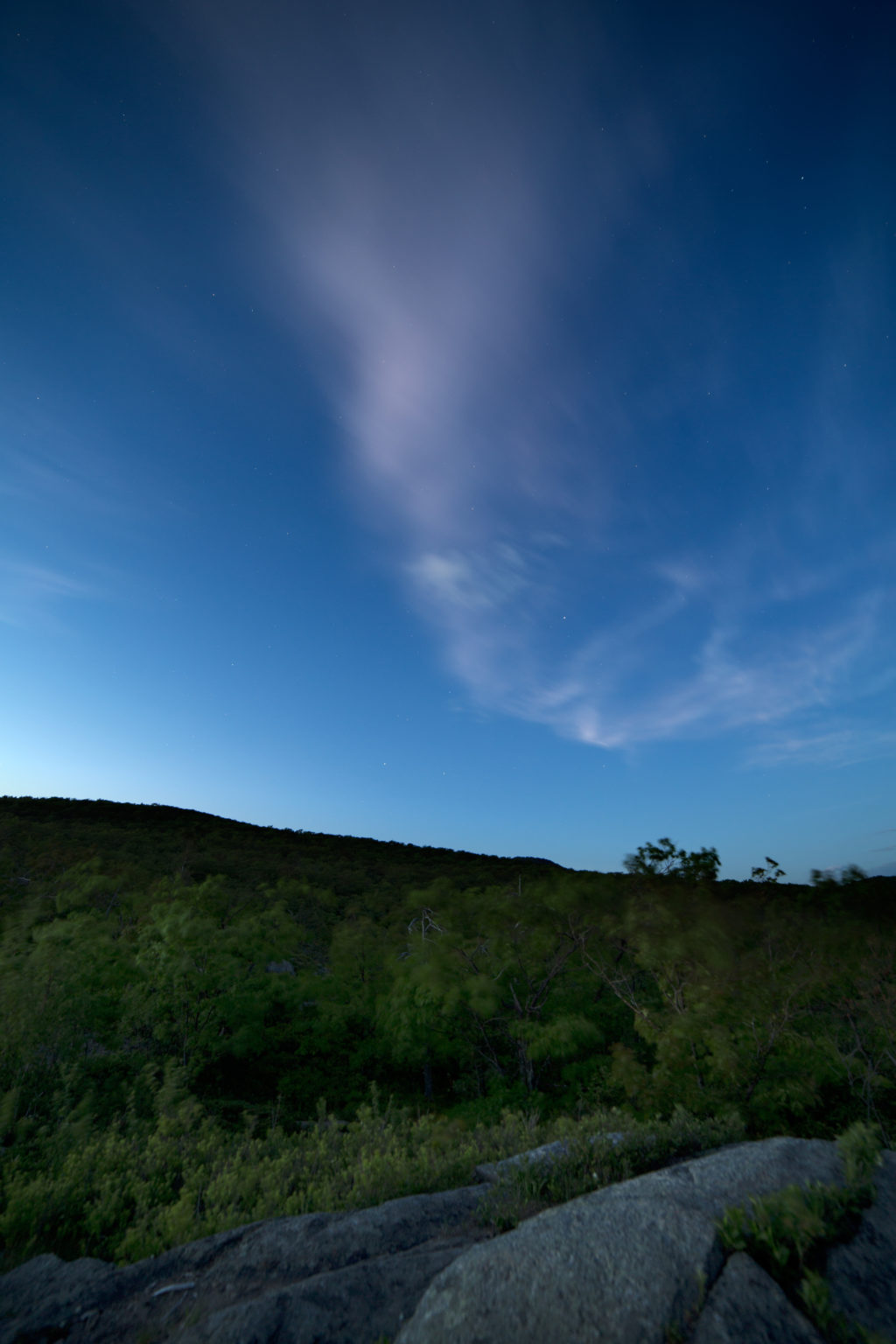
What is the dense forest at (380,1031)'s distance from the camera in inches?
394

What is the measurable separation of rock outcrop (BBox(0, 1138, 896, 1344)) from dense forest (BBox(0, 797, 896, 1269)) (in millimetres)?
1478

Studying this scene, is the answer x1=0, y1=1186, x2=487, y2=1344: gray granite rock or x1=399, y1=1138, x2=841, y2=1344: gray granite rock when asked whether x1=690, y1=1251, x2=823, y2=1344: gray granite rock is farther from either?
x1=0, y1=1186, x2=487, y2=1344: gray granite rock

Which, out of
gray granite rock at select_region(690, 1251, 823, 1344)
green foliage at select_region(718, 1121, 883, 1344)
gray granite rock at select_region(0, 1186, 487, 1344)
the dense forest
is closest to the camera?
gray granite rock at select_region(690, 1251, 823, 1344)

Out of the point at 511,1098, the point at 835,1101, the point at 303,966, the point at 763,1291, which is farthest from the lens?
the point at 303,966

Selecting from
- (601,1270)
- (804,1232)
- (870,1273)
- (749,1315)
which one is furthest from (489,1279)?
(870,1273)

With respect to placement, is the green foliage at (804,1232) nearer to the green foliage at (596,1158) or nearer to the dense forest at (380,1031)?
the green foliage at (596,1158)

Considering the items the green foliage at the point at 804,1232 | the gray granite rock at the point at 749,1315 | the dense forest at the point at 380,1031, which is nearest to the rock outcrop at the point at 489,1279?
the gray granite rock at the point at 749,1315

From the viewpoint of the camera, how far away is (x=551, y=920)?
28.9 meters

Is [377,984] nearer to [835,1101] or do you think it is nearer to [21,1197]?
[835,1101]

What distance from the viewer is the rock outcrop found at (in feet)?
15.9

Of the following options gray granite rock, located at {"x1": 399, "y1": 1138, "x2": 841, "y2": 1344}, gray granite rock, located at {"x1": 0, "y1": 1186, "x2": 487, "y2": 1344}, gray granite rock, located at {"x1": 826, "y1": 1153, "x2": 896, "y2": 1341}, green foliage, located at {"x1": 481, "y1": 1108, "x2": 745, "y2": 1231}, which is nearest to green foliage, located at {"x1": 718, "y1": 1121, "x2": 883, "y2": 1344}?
gray granite rock, located at {"x1": 826, "y1": 1153, "x2": 896, "y2": 1341}

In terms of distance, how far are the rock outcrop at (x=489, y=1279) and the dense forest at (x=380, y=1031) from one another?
1.48m

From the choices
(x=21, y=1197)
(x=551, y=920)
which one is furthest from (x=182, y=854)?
(x=21, y=1197)

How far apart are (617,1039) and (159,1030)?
21384 millimetres
